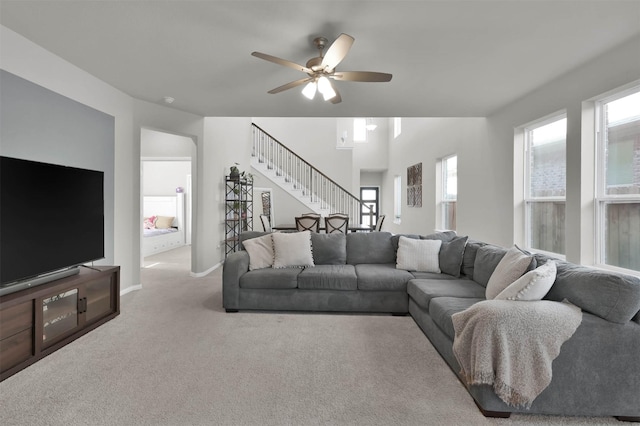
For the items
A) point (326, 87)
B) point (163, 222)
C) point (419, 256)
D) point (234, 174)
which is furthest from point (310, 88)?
point (163, 222)

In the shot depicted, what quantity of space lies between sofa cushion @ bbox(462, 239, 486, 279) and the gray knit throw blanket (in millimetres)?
1526

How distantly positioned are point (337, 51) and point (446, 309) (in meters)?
2.18

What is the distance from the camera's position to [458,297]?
105 inches

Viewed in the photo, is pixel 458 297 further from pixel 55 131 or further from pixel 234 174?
pixel 234 174

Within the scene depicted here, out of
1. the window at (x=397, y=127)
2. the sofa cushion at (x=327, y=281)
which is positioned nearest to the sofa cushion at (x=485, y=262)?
the sofa cushion at (x=327, y=281)

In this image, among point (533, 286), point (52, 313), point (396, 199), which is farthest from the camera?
point (396, 199)

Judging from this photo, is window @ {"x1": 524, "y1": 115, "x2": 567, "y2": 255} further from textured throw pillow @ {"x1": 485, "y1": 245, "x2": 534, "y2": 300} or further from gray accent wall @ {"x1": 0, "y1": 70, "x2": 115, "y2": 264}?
gray accent wall @ {"x1": 0, "y1": 70, "x2": 115, "y2": 264}

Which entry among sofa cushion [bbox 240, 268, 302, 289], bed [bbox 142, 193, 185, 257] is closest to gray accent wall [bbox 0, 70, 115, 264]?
sofa cushion [bbox 240, 268, 302, 289]

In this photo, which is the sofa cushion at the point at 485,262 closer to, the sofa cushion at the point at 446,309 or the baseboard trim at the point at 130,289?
the sofa cushion at the point at 446,309

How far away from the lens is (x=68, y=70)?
10.6ft

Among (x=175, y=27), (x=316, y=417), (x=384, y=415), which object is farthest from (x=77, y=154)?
(x=384, y=415)

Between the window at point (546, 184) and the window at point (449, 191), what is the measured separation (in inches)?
69.0

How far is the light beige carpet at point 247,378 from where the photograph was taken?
5.87ft

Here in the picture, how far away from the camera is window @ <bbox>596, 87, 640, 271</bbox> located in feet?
9.20
